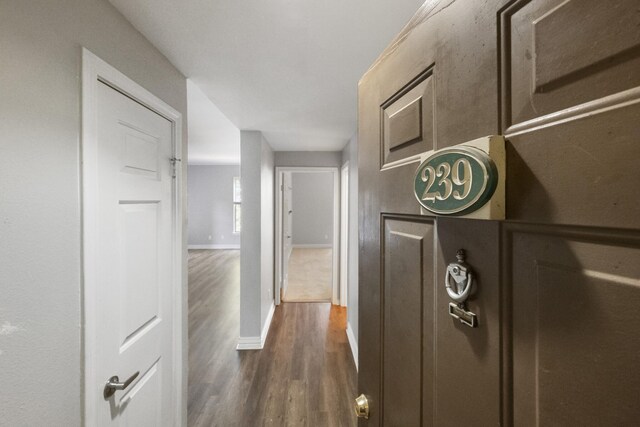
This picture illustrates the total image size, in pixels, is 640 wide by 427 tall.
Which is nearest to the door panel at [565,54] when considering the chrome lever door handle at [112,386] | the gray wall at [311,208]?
the chrome lever door handle at [112,386]

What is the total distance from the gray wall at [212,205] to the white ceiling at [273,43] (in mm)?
5973

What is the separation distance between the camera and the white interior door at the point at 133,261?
95cm

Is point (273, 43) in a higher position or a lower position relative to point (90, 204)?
higher

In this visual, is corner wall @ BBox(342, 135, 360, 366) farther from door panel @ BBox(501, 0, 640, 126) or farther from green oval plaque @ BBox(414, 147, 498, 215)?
door panel @ BBox(501, 0, 640, 126)

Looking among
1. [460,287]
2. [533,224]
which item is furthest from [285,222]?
[533,224]

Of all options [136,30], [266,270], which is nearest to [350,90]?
[136,30]

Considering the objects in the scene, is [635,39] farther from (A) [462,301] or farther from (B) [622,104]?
(A) [462,301]

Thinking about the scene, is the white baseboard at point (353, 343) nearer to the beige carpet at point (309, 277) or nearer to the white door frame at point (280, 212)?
the white door frame at point (280, 212)

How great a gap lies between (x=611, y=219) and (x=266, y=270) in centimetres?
318

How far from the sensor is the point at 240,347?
2.73m

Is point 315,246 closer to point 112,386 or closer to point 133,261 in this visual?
point 133,261

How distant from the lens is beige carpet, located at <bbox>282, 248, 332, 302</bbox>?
14.0 feet

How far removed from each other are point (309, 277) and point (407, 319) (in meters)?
4.81

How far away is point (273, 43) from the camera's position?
1.22 m
